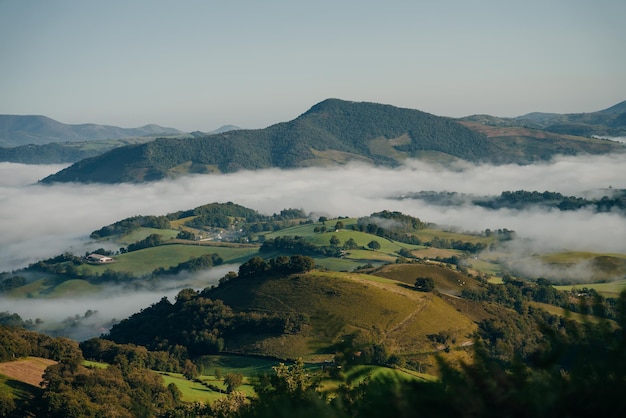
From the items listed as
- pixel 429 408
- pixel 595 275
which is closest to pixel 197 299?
pixel 595 275

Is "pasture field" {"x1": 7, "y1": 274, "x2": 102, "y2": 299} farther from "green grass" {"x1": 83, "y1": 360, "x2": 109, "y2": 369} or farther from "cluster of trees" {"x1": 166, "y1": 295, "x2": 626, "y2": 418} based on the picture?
"cluster of trees" {"x1": 166, "y1": 295, "x2": 626, "y2": 418}

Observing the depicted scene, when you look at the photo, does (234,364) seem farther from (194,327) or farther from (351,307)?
(351,307)

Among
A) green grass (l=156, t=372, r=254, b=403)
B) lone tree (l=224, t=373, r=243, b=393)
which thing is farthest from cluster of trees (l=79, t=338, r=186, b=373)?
lone tree (l=224, t=373, r=243, b=393)

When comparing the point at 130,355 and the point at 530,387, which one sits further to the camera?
the point at 130,355

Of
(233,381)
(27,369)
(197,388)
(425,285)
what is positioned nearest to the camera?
(27,369)

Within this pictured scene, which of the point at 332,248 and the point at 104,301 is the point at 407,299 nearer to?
the point at 332,248

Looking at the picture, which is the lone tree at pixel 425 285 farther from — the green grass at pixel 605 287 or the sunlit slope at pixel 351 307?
the green grass at pixel 605 287

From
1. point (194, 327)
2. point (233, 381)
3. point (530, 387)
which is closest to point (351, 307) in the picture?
point (194, 327)

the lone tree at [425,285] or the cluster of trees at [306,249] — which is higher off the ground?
the lone tree at [425,285]

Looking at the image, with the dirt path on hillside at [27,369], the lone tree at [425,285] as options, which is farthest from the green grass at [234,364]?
the lone tree at [425,285]
